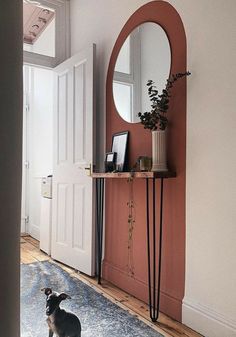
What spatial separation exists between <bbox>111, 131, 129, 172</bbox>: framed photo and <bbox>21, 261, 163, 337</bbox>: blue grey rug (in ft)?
3.38

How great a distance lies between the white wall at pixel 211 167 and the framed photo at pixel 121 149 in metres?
0.64

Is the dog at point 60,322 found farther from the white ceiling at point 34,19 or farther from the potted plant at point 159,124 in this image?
the white ceiling at point 34,19

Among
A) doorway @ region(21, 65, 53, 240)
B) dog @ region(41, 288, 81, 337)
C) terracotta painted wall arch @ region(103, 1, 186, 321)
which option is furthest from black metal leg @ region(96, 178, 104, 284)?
doorway @ region(21, 65, 53, 240)

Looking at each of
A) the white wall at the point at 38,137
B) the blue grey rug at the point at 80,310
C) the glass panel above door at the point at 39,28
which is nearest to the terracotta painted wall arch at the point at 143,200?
the blue grey rug at the point at 80,310

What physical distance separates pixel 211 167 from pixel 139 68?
1053mm

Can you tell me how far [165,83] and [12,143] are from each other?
1.77 metres

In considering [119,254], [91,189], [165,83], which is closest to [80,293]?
[119,254]

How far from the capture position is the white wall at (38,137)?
4.05m

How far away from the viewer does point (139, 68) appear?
7.67 ft

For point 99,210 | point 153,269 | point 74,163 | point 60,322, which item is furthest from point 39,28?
point 60,322

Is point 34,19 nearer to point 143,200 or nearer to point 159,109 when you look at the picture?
point 159,109

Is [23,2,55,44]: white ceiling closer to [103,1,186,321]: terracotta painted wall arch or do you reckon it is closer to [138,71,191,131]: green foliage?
[103,1,186,321]: terracotta painted wall arch

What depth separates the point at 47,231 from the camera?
11.5ft

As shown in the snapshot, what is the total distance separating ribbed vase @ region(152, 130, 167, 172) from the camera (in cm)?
196
